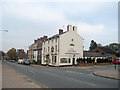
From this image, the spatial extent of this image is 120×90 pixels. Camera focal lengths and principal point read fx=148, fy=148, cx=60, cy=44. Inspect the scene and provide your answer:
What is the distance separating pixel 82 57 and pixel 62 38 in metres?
9.15

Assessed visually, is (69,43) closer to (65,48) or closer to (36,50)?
(65,48)

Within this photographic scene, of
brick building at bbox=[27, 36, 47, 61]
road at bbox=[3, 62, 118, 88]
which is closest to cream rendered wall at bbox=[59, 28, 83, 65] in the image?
brick building at bbox=[27, 36, 47, 61]

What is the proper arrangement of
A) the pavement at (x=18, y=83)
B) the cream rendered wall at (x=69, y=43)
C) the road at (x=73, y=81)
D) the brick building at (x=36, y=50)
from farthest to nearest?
1. the brick building at (x=36, y=50)
2. the cream rendered wall at (x=69, y=43)
3. the road at (x=73, y=81)
4. the pavement at (x=18, y=83)

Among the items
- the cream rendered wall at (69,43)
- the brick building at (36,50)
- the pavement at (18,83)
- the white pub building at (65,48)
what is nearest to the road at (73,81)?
the pavement at (18,83)

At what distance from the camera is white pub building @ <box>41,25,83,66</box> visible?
3941cm

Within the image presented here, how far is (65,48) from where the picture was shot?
4038cm

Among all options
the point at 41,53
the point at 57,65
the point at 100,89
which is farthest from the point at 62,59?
the point at 100,89

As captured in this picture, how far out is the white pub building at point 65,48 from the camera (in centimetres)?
3941

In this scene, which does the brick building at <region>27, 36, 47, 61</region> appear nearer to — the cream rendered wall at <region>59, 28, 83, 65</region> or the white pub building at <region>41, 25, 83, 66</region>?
the white pub building at <region>41, 25, 83, 66</region>

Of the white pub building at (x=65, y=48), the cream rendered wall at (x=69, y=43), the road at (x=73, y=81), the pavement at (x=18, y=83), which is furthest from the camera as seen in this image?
the cream rendered wall at (x=69, y=43)

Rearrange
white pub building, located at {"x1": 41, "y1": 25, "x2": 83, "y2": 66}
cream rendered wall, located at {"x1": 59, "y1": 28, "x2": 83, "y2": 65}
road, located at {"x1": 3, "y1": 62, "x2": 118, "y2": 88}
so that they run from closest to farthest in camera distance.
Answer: road, located at {"x1": 3, "y1": 62, "x2": 118, "y2": 88} → white pub building, located at {"x1": 41, "y1": 25, "x2": 83, "y2": 66} → cream rendered wall, located at {"x1": 59, "y1": 28, "x2": 83, "y2": 65}

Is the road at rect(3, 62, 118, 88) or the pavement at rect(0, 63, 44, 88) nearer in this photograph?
the pavement at rect(0, 63, 44, 88)

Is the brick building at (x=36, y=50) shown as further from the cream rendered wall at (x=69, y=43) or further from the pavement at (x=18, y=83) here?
the pavement at (x=18, y=83)

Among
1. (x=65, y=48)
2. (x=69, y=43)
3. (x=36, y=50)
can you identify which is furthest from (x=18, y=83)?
(x=36, y=50)
